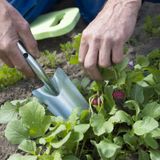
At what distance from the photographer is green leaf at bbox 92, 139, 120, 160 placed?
4.94 ft

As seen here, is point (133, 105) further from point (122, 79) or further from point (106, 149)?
point (106, 149)

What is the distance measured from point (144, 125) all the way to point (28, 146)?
0.39 meters

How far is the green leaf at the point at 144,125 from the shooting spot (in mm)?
1519

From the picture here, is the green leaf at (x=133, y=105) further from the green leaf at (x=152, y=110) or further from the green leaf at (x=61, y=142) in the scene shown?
the green leaf at (x=61, y=142)

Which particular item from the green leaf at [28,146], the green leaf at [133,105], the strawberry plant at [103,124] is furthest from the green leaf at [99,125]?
the green leaf at [28,146]

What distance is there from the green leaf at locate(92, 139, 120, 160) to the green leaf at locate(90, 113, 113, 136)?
4cm

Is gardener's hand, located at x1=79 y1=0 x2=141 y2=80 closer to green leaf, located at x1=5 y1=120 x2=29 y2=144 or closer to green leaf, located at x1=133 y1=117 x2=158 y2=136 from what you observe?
green leaf, located at x1=133 y1=117 x2=158 y2=136

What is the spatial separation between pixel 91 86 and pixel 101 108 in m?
0.19

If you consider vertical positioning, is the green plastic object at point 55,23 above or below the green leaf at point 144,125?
below

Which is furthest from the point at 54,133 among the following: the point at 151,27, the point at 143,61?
the point at 151,27

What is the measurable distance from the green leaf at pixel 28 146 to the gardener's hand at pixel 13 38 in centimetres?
24

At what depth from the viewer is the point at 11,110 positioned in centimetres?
181

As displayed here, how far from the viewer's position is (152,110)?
1622mm

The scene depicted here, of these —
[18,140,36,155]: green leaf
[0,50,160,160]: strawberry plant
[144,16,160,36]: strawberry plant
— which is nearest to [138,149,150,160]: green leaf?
[0,50,160,160]: strawberry plant
